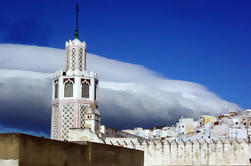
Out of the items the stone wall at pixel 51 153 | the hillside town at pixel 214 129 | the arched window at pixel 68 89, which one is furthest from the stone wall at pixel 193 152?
the stone wall at pixel 51 153

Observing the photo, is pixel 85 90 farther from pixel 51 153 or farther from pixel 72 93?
pixel 51 153

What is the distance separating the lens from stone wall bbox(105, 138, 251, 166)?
3434cm

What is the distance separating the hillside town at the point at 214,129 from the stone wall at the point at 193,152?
2457mm

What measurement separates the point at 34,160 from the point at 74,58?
110 ft

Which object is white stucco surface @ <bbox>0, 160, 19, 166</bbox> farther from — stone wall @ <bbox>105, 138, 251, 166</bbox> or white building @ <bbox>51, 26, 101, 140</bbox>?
white building @ <bbox>51, 26, 101, 140</bbox>

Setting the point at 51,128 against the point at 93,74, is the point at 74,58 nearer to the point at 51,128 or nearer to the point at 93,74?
the point at 93,74

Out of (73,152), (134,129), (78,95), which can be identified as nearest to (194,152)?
(78,95)

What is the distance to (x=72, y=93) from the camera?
36719 millimetres

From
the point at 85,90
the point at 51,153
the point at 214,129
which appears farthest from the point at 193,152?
the point at 51,153

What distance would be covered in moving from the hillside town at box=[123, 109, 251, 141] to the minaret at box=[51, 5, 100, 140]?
440 inches

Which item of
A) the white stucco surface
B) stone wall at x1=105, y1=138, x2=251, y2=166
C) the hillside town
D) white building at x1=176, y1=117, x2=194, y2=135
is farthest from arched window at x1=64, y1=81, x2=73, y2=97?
white building at x1=176, y1=117, x2=194, y2=135

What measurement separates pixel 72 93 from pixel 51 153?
104 feet

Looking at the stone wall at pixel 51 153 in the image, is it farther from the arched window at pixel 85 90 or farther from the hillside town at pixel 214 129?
the hillside town at pixel 214 129

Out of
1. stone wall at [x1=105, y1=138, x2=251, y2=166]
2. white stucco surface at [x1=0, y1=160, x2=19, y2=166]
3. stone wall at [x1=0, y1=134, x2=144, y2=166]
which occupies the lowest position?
white stucco surface at [x1=0, y1=160, x2=19, y2=166]
